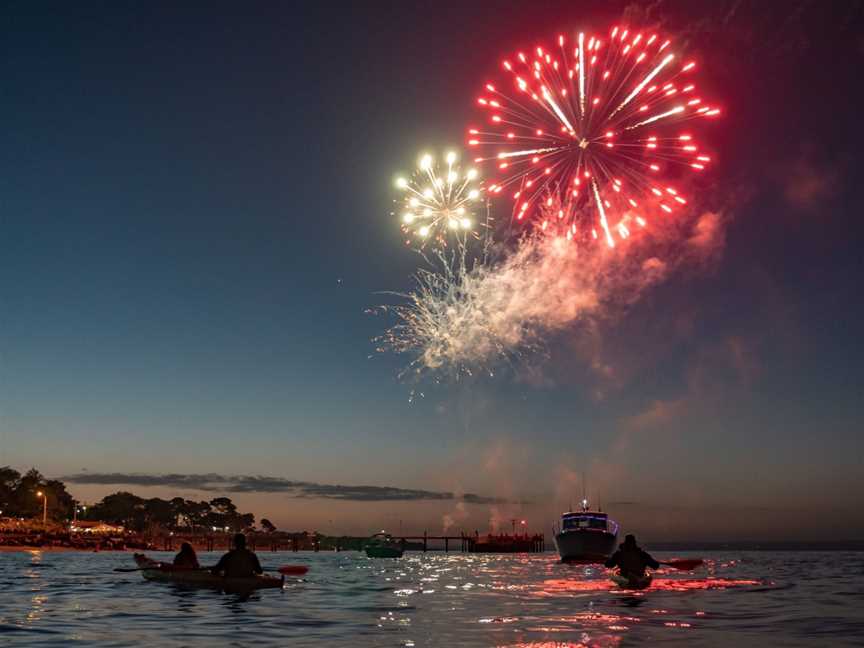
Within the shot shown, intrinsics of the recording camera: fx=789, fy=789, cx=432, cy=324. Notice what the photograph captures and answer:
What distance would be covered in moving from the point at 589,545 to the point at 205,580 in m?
55.1

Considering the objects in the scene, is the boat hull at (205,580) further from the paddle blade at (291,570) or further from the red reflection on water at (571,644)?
the red reflection on water at (571,644)

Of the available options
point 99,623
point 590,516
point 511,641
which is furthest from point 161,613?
point 590,516

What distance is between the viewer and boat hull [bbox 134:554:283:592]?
102 ft

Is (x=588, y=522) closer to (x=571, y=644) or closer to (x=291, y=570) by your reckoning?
(x=291, y=570)

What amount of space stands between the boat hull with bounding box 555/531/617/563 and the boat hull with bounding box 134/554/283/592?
5150 centimetres

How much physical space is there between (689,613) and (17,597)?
23.5m

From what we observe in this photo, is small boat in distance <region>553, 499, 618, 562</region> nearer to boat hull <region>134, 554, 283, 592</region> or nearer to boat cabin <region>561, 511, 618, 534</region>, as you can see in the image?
boat cabin <region>561, 511, 618, 534</region>

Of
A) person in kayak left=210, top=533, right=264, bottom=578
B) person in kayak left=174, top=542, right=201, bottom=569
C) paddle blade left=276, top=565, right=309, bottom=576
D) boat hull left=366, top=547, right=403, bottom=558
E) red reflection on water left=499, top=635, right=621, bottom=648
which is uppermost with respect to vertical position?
red reflection on water left=499, top=635, right=621, bottom=648

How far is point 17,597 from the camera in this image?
1137 inches

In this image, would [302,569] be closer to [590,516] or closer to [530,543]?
[590,516]

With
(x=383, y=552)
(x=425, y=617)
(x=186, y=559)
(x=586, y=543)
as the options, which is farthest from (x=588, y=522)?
(x=425, y=617)

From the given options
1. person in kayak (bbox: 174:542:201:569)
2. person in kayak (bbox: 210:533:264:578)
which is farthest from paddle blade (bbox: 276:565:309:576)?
person in kayak (bbox: 210:533:264:578)

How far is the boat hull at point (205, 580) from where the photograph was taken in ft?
102

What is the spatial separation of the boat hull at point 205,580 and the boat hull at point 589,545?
51499 millimetres
